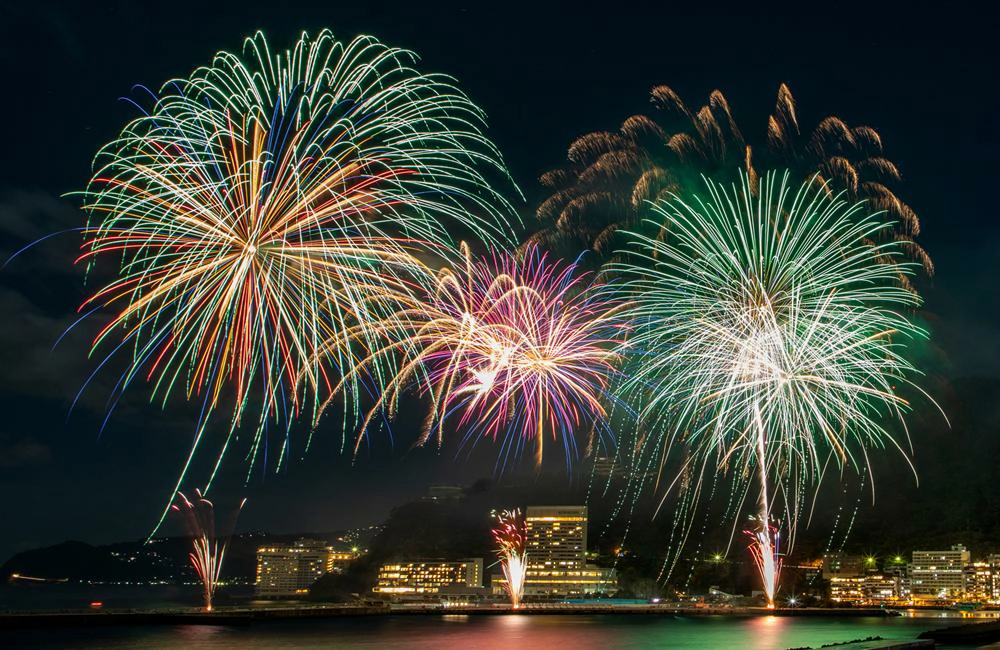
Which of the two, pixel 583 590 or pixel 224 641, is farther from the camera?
pixel 583 590

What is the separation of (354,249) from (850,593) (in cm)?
17737

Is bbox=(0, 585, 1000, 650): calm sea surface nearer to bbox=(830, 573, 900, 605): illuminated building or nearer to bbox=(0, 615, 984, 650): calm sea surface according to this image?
bbox=(0, 615, 984, 650): calm sea surface

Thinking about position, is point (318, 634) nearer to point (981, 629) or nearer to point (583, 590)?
point (981, 629)

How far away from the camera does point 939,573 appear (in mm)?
182375

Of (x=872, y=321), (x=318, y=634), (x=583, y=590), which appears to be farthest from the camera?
(x=583, y=590)

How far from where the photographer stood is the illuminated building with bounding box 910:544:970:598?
174375 mm

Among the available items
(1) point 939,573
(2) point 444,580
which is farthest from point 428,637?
(1) point 939,573

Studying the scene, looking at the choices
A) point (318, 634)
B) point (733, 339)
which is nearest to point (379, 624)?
point (318, 634)

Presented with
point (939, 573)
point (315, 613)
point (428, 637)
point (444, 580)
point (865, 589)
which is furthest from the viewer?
point (444, 580)

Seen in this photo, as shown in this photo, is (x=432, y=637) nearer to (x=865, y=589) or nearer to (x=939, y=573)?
(x=865, y=589)

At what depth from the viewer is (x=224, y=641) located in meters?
77.5

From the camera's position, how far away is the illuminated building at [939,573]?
174 m

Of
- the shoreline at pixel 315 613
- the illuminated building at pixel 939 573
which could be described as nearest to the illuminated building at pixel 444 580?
the shoreline at pixel 315 613

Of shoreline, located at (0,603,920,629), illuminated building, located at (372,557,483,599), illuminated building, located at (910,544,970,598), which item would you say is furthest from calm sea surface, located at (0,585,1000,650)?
illuminated building, located at (910,544,970,598)
